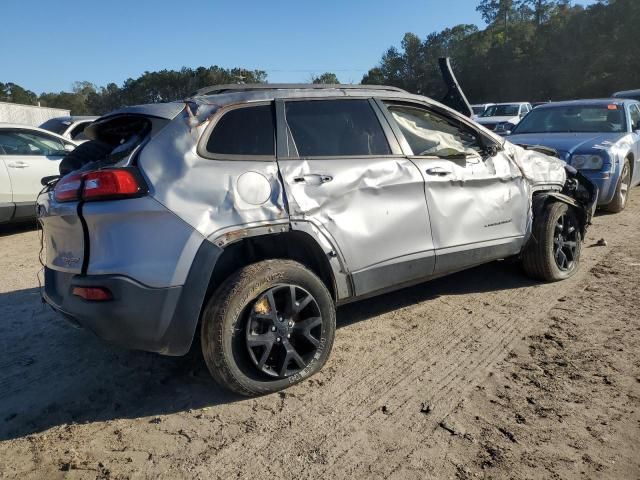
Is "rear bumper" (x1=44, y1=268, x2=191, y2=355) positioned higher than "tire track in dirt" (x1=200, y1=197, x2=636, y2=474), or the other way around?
"rear bumper" (x1=44, y1=268, x2=191, y2=355)

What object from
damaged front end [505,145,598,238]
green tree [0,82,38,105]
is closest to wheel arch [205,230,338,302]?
damaged front end [505,145,598,238]

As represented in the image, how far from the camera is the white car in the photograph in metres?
7.60

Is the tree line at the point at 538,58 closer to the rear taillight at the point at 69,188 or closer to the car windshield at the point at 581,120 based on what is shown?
the car windshield at the point at 581,120

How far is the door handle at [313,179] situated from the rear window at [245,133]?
0.74ft

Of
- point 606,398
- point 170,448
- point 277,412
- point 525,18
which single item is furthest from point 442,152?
point 525,18

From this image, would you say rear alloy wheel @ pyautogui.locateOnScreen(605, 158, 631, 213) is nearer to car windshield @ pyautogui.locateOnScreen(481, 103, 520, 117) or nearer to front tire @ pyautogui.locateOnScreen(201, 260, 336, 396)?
front tire @ pyautogui.locateOnScreen(201, 260, 336, 396)

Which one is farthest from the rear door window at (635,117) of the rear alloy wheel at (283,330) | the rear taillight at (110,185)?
the rear taillight at (110,185)

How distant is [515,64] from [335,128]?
56.5m

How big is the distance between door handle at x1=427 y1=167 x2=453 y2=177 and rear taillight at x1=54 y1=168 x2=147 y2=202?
2.10 m

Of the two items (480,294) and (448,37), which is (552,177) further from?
(448,37)

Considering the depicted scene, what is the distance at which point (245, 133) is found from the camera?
322 centimetres

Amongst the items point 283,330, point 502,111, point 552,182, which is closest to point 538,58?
point 502,111

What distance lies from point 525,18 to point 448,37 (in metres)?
16.1

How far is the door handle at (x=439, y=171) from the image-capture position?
394 cm
